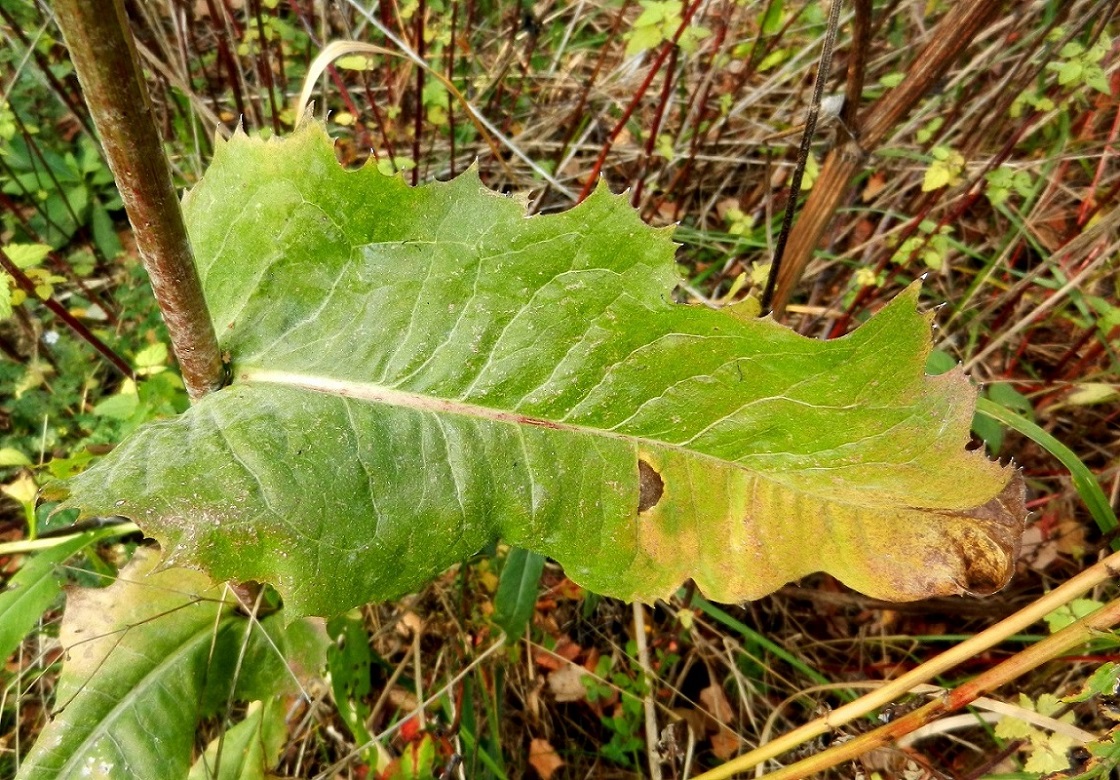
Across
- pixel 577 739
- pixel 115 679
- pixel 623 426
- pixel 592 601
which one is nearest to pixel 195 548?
pixel 115 679

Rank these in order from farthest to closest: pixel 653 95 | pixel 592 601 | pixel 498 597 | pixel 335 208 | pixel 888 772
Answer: pixel 653 95, pixel 592 601, pixel 498 597, pixel 888 772, pixel 335 208

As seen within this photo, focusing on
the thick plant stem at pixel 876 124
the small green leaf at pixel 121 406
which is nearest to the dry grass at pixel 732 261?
the thick plant stem at pixel 876 124

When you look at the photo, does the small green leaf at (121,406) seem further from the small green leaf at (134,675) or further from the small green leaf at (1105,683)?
the small green leaf at (1105,683)

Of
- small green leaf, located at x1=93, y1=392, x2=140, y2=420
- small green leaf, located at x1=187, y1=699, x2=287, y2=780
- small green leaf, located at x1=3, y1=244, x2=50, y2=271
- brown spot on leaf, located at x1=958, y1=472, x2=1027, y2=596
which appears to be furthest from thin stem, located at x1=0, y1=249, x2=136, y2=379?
brown spot on leaf, located at x1=958, y1=472, x2=1027, y2=596

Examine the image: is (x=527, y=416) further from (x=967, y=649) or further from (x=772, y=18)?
(x=772, y=18)

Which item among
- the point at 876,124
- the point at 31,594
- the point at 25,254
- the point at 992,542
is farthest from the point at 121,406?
the point at 992,542

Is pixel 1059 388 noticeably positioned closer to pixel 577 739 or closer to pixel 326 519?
pixel 577 739
